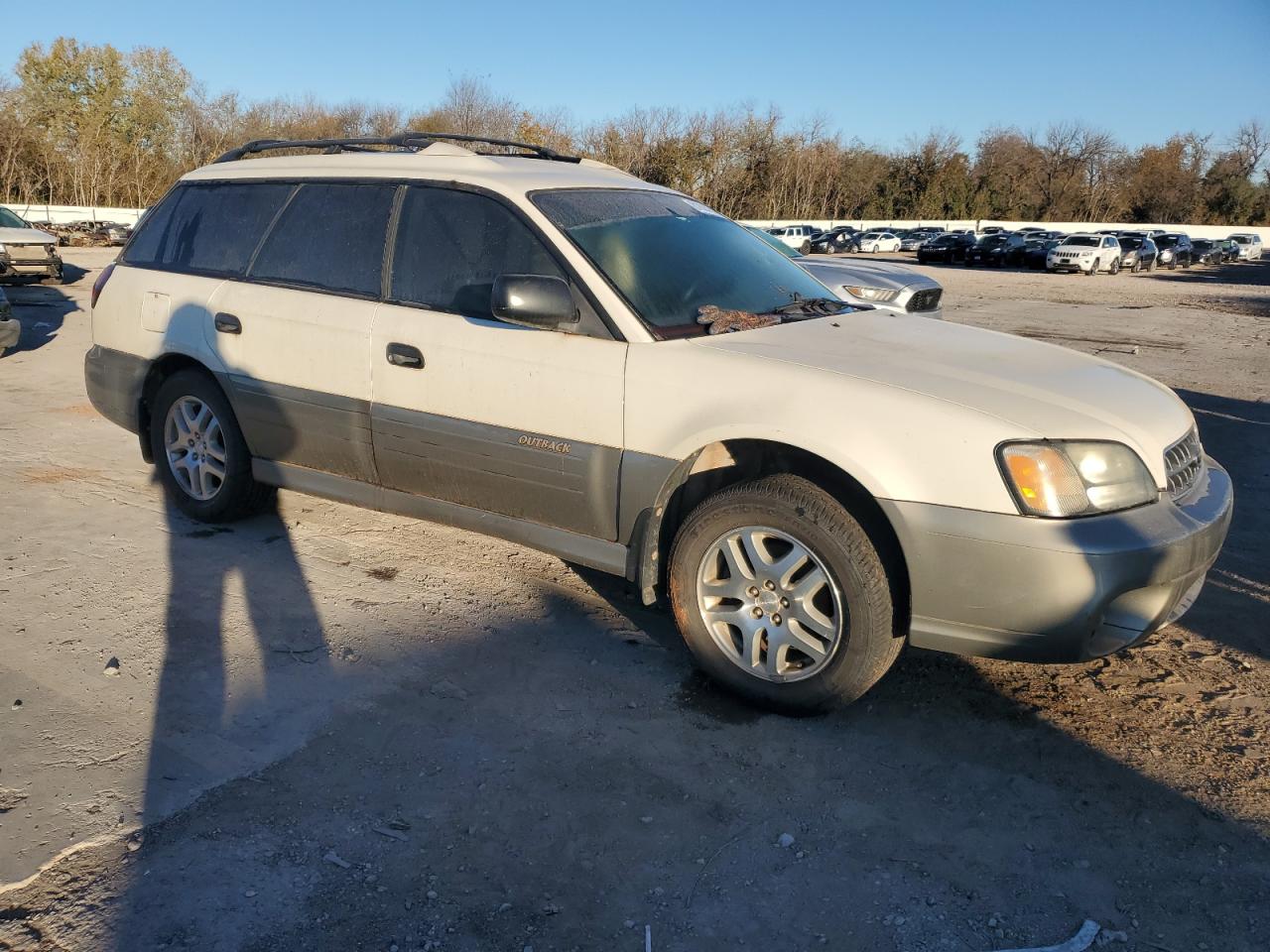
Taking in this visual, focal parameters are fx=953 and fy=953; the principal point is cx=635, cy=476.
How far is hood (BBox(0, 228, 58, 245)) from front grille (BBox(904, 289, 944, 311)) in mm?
16678

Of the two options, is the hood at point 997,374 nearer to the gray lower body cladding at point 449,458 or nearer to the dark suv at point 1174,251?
the gray lower body cladding at point 449,458

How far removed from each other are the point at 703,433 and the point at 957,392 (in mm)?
865

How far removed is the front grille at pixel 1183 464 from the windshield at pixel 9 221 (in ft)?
69.6

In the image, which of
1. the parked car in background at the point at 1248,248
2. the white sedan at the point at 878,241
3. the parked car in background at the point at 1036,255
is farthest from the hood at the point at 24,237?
the parked car in background at the point at 1248,248

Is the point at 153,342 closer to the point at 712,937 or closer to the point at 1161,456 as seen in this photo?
the point at 712,937

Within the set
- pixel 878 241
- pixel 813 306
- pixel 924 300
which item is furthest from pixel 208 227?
pixel 878 241

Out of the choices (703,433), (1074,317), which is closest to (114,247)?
(1074,317)

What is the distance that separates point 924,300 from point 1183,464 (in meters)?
6.67

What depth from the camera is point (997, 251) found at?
45312mm

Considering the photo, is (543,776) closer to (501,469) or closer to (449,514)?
(501,469)

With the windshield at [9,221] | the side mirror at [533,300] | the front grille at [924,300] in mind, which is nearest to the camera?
the side mirror at [533,300]

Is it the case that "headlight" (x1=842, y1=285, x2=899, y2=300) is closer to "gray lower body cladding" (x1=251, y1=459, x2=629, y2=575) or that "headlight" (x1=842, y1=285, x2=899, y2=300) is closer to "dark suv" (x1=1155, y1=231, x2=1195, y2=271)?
"gray lower body cladding" (x1=251, y1=459, x2=629, y2=575)

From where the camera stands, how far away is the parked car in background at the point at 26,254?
57.8ft

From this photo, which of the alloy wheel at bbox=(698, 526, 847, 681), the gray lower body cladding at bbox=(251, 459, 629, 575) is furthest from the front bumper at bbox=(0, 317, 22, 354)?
the alloy wheel at bbox=(698, 526, 847, 681)
